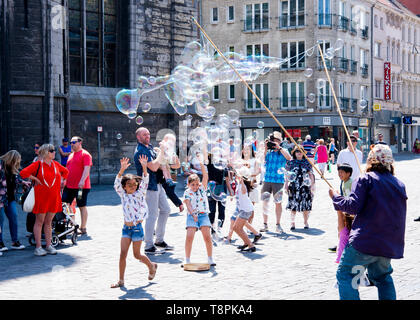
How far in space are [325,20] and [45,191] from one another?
39339 mm

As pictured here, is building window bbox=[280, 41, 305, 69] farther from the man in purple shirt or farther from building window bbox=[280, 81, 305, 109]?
the man in purple shirt

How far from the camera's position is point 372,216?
5090 millimetres

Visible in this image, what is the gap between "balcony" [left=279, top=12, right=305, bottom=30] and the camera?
45906mm

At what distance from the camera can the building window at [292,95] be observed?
45.9 metres

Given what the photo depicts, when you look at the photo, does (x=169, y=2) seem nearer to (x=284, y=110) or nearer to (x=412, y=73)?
(x=284, y=110)

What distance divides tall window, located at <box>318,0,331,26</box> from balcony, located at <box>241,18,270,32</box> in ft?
13.7

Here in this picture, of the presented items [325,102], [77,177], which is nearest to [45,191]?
[77,177]

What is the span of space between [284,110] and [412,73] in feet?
75.0

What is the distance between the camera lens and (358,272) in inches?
204

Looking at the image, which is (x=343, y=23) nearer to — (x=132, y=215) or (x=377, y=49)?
(x=377, y=49)

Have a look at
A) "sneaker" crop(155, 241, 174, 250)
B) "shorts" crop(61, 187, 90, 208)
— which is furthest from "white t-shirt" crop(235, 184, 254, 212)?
"shorts" crop(61, 187, 90, 208)

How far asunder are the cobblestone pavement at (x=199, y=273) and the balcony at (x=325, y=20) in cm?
3602

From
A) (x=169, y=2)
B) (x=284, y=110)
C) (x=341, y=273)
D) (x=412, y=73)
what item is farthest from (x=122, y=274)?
(x=412, y=73)

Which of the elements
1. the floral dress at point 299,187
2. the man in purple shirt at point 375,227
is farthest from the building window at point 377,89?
the man in purple shirt at point 375,227
